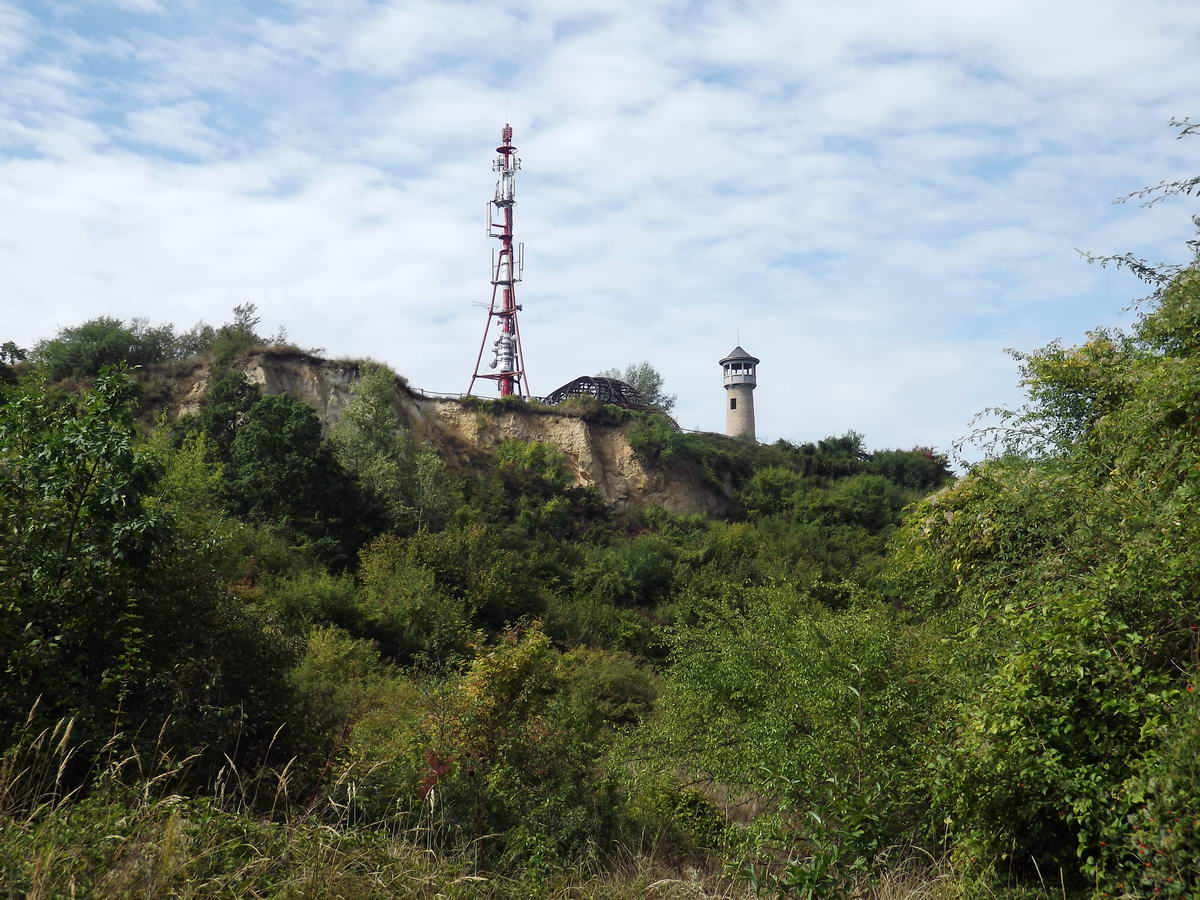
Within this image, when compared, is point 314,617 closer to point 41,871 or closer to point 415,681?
point 415,681

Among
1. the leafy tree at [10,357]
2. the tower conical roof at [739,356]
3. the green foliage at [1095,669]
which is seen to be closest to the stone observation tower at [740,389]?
the tower conical roof at [739,356]

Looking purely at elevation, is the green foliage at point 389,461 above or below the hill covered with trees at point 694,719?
above

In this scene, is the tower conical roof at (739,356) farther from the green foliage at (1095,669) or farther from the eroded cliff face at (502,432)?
the green foliage at (1095,669)

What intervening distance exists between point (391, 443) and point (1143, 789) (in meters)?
29.5

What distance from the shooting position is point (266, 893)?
5.04 metres

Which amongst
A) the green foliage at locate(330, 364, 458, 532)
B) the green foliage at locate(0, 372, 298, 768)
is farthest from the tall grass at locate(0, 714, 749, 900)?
the green foliage at locate(330, 364, 458, 532)

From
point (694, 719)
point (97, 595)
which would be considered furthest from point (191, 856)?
point (694, 719)

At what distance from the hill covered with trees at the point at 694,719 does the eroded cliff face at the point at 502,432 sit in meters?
19.0

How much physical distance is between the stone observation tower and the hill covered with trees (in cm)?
3303

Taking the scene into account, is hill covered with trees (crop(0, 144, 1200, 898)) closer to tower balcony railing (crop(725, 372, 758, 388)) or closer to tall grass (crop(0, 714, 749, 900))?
tall grass (crop(0, 714, 749, 900))

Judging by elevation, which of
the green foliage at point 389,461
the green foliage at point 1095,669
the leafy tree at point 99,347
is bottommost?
the green foliage at point 1095,669

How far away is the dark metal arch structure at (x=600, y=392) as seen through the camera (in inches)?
1805

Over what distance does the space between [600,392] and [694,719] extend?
114ft

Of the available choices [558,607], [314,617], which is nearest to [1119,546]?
[314,617]
